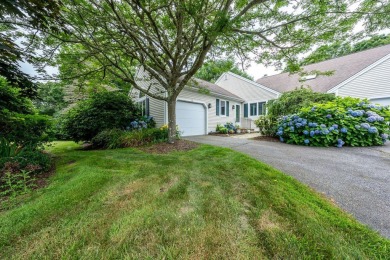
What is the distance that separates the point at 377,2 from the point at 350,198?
463 centimetres

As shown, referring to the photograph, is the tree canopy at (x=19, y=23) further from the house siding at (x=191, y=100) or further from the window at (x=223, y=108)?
the window at (x=223, y=108)

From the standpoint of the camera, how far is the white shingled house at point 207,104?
8828 mm

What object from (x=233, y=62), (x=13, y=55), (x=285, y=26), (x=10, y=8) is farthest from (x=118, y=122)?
(x=285, y=26)

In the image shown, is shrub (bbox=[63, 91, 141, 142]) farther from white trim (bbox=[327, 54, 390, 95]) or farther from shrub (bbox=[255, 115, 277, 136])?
white trim (bbox=[327, 54, 390, 95])

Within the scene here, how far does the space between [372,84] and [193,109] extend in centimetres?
1163

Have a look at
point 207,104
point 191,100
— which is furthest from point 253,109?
point 191,100

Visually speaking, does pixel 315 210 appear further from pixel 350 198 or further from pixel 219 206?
pixel 219 206

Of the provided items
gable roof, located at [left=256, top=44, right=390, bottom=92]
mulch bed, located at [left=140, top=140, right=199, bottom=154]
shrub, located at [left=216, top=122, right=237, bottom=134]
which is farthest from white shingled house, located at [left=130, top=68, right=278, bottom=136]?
Answer: mulch bed, located at [left=140, top=140, right=199, bottom=154]

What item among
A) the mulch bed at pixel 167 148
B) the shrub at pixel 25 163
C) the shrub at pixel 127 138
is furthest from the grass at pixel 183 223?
the shrub at pixel 127 138

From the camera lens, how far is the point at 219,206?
71.5 inches

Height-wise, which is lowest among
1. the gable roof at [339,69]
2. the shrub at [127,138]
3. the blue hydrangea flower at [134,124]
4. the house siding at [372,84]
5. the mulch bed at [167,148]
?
the mulch bed at [167,148]

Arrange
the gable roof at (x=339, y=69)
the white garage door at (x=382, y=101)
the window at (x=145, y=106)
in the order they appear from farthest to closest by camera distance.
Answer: the gable roof at (x=339, y=69) → the window at (x=145, y=106) → the white garage door at (x=382, y=101)

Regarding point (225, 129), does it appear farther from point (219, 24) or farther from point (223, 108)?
point (219, 24)

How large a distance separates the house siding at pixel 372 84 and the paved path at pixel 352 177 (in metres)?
7.89
